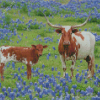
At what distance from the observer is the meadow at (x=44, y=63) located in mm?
6791

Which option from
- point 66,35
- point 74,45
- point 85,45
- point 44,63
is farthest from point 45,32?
point 66,35

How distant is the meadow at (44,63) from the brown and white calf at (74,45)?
19.6 inches

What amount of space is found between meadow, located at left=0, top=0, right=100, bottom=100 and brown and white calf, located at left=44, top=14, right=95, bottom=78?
1.63ft

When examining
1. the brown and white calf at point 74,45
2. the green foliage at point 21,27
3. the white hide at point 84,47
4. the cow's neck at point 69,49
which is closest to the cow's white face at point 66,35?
the brown and white calf at point 74,45

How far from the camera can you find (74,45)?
8.23 m

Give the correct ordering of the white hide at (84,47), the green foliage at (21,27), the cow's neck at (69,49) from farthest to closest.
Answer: the green foliage at (21,27), the white hide at (84,47), the cow's neck at (69,49)

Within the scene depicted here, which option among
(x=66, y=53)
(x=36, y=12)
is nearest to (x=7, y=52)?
(x=66, y=53)

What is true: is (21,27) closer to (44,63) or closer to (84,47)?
(44,63)

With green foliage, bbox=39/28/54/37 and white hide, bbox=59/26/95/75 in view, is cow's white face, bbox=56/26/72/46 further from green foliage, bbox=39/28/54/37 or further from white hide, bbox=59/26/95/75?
green foliage, bbox=39/28/54/37

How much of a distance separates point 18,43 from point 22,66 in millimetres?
3055

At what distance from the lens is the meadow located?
6791mm

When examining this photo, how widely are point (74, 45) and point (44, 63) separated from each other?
6.98 feet

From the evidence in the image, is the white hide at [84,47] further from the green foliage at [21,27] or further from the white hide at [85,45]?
the green foliage at [21,27]

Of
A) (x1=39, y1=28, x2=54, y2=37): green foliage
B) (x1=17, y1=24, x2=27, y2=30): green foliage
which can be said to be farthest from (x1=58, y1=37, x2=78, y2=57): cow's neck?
(x1=17, y1=24, x2=27, y2=30): green foliage
